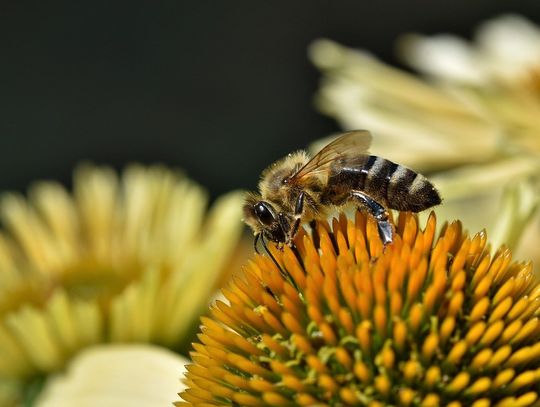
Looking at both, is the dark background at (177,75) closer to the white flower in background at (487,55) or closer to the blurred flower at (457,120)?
the white flower in background at (487,55)

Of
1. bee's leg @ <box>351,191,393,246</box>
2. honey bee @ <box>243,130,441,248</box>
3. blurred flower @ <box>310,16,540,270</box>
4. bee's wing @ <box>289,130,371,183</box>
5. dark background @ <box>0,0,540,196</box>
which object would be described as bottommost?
bee's leg @ <box>351,191,393,246</box>

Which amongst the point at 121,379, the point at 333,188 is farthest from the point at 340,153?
the point at 121,379

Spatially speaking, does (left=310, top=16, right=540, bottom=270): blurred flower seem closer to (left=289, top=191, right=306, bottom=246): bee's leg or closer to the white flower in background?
the white flower in background

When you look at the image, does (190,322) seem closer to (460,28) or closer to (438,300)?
(438,300)

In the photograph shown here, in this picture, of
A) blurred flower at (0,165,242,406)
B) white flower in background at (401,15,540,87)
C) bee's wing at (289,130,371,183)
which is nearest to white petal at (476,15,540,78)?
white flower in background at (401,15,540,87)

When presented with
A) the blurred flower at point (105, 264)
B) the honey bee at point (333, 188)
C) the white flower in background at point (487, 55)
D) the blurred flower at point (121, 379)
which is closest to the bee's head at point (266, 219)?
the honey bee at point (333, 188)
